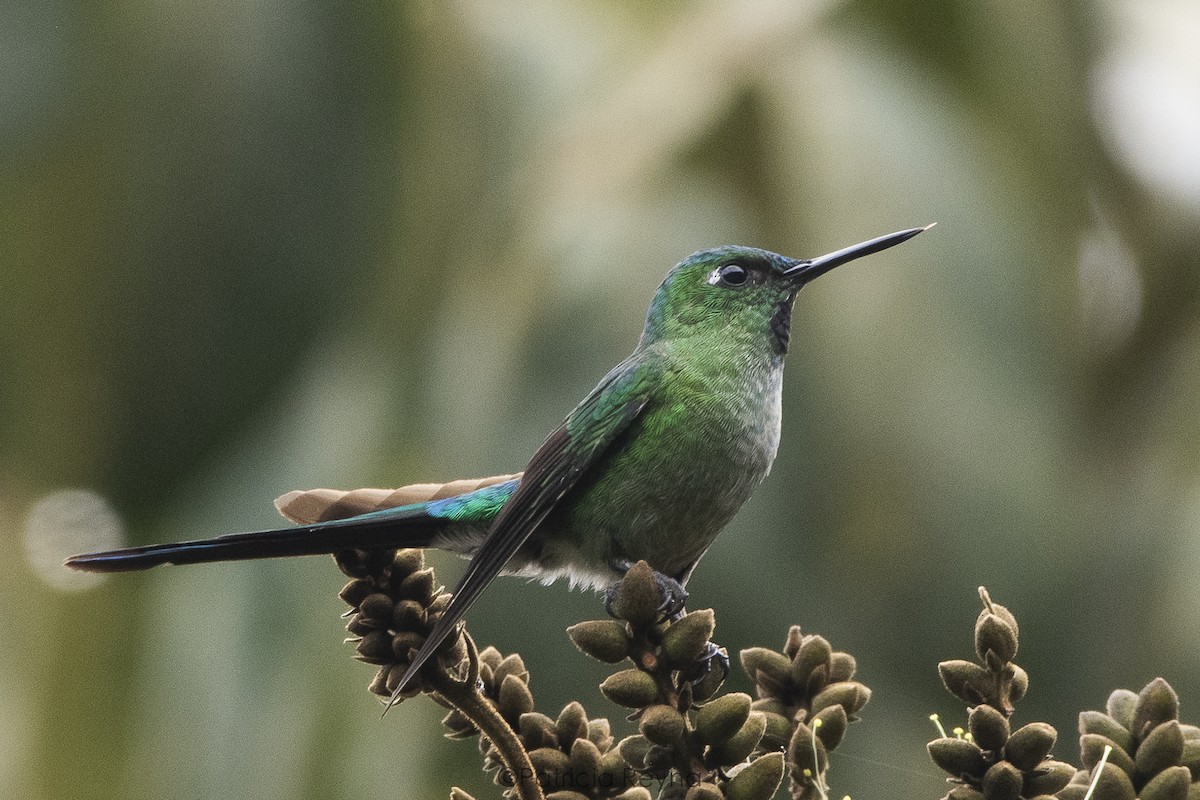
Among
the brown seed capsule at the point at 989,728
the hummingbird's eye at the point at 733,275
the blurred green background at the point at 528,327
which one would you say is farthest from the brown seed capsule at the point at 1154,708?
the blurred green background at the point at 528,327

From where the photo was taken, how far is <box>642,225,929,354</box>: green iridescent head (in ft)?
8.05

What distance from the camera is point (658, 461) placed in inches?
89.1

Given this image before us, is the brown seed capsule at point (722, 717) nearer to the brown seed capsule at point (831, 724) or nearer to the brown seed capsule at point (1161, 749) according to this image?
the brown seed capsule at point (831, 724)

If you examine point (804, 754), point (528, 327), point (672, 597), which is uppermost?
point (528, 327)

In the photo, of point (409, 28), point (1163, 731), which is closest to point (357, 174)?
point (409, 28)

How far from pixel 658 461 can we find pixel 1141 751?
3.64ft

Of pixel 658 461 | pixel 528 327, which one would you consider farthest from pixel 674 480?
pixel 528 327

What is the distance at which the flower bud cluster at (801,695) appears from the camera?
155 centimetres

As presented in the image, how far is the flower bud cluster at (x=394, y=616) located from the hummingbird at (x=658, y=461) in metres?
0.27

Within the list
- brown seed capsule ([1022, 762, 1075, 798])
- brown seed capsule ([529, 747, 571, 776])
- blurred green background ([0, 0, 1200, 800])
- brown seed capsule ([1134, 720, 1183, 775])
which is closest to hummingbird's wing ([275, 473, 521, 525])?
brown seed capsule ([529, 747, 571, 776])

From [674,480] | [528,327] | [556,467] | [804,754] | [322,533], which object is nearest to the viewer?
[804,754]

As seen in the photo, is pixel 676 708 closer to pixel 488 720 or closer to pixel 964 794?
pixel 488 720

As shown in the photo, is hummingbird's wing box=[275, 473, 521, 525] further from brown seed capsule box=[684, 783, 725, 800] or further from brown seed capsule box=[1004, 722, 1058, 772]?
brown seed capsule box=[1004, 722, 1058, 772]

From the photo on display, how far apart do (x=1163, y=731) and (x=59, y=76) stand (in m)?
5.30
